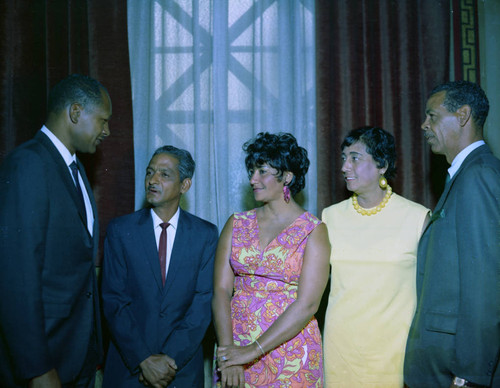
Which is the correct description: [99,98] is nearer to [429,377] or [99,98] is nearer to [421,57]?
[429,377]

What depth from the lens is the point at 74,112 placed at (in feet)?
6.18

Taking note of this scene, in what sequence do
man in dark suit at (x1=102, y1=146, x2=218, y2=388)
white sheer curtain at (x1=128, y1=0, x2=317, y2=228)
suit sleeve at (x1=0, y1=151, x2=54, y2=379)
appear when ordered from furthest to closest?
white sheer curtain at (x1=128, y1=0, x2=317, y2=228), man in dark suit at (x1=102, y1=146, x2=218, y2=388), suit sleeve at (x1=0, y1=151, x2=54, y2=379)

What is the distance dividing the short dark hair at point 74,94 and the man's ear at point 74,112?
0.01 meters

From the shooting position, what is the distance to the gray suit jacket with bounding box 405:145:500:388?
5.37 ft

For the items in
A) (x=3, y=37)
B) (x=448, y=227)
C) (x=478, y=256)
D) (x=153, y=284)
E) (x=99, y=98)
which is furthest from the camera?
(x=3, y=37)

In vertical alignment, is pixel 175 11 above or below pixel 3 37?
above

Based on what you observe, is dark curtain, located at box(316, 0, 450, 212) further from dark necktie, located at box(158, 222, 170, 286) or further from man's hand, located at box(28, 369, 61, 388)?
man's hand, located at box(28, 369, 61, 388)

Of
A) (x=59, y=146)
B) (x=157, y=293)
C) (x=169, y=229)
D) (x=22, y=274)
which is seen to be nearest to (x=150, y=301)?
(x=157, y=293)

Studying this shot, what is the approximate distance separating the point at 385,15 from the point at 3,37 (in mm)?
2649

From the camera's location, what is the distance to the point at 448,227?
6.00 ft

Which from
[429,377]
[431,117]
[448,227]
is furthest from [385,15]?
[429,377]

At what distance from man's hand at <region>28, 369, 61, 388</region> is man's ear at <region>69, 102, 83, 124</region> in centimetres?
102

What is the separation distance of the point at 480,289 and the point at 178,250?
1.42 meters

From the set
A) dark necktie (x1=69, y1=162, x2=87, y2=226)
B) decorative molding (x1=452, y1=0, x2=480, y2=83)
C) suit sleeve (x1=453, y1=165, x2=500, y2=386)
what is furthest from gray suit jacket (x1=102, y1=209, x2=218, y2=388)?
decorative molding (x1=452, y1=0, x2=480, y2=83)
